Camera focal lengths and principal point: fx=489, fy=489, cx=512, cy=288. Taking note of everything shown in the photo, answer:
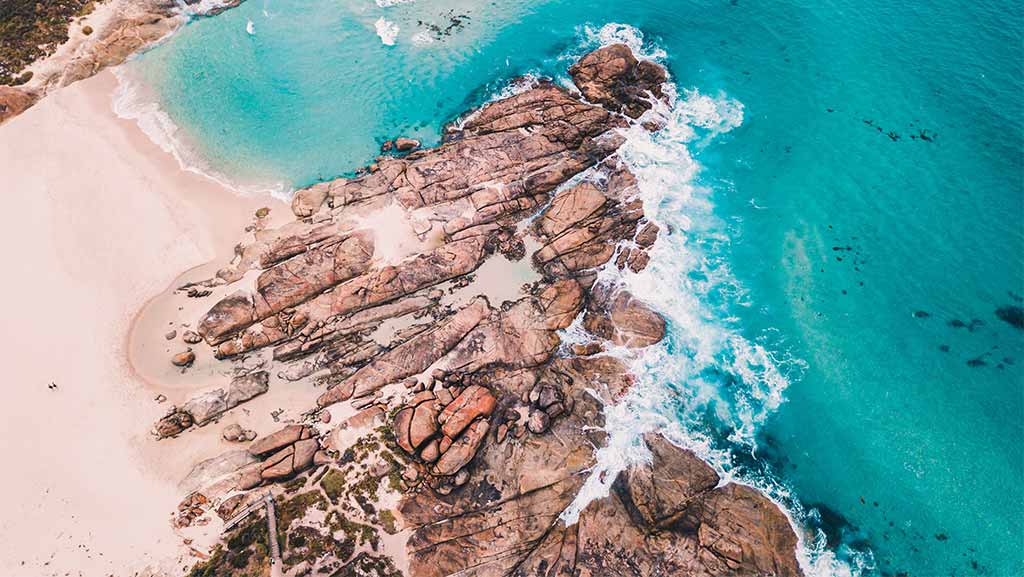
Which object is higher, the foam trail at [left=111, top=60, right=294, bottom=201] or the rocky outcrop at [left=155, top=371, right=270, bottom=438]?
the foam trail at [left=111, top=60, right=294, bottom=201]

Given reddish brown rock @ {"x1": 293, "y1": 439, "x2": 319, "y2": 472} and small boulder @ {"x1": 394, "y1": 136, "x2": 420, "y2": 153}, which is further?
small boulder @ {"x1": 394, "y1": 136, "x2": 420, "y2": 153}

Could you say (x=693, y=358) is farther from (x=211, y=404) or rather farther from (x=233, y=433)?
(x=211, y=404)

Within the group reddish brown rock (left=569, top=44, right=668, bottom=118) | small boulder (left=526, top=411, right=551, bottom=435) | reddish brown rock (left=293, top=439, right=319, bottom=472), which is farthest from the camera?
reddish brown rock (left=569, top=44, right=668, bottom=118)

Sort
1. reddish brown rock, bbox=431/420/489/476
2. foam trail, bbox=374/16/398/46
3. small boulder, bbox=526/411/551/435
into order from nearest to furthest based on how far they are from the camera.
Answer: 1. reddish brown rock, bbox=431/420/489/476
2. small boulder, bbox=526/411/551/435
3. foam trail, bbox=374/16/398/46

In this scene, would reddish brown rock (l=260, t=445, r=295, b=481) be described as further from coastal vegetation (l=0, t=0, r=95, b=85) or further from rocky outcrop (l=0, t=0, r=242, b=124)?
coastal vegetation (l=0, t=0, r=95, b=85)

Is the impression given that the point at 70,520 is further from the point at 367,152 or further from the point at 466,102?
the point at 466,102

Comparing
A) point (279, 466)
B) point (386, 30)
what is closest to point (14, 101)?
point (386, 30)

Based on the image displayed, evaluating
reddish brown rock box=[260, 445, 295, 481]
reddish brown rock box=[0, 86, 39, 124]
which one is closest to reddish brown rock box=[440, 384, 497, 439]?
reddish brown rock box=[260, 445, 295, 481]
